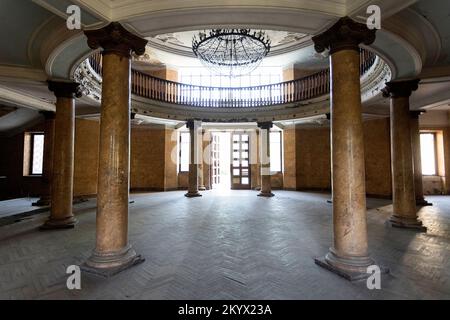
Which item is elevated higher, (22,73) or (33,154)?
(22,73)

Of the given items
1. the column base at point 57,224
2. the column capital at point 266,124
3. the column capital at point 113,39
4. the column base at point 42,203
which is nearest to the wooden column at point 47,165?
the column base at point 42,203

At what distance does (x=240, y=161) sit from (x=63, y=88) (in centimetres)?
1143

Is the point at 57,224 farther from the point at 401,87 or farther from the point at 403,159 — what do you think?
the point at 401,87

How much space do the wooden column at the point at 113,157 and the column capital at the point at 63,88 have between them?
120 inches

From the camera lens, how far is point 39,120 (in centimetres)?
1280

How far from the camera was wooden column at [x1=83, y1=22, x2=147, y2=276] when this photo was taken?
3.67 m

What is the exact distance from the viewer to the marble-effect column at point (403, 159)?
6.05m

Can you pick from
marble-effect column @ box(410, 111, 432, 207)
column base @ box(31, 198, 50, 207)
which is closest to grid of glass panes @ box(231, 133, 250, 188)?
marble-effect column @ box(410, 111, 432, 207)

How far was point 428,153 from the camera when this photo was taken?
13.4 meters

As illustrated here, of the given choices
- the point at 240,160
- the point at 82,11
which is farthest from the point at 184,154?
the point at 82,11

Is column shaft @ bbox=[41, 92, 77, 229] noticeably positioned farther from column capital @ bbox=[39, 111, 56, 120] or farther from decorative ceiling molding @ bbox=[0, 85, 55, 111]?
column capital @ bbox=[39, 111, 56, 120]

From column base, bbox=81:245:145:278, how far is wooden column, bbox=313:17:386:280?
3.12 meters

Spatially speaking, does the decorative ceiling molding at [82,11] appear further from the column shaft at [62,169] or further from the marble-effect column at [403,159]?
the marble-effect column at [403,159]

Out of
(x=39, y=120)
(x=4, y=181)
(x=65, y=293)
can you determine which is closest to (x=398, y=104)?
(x=65, y=293)
